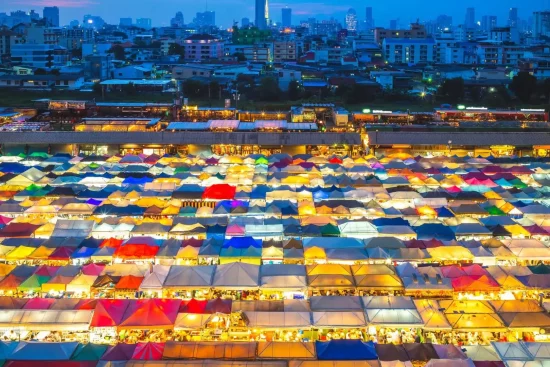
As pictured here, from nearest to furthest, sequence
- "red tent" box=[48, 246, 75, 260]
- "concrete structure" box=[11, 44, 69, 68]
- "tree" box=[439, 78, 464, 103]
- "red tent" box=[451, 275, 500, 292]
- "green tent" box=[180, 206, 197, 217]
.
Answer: "red tent" box=[451, 275, 500, 292] < "red tent" box=[48, 246, 75, 260] < "green tent" box=[180, 206, 197, 217] < "tree" box=[439, 78, 464, 103] < "concrete structure" box=[11, 44, 69, 68]

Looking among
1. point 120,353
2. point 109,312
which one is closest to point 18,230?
point 109,312

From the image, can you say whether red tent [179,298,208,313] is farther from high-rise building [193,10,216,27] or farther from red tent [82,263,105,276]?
high-rise building [193,10,216,27]

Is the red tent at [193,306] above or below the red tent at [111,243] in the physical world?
below

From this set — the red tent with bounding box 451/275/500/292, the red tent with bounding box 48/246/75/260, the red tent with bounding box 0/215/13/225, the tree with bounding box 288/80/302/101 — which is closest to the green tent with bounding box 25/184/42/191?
the red tent with bounding box 0/215/13/225

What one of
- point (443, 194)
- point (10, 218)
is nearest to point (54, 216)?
point (10, 218)

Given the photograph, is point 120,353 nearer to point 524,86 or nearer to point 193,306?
point 193,306

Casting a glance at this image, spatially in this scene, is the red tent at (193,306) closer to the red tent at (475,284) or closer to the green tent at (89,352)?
the green tent at (89,352)

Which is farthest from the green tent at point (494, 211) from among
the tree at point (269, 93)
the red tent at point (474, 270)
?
the tree at point (269, 93)
